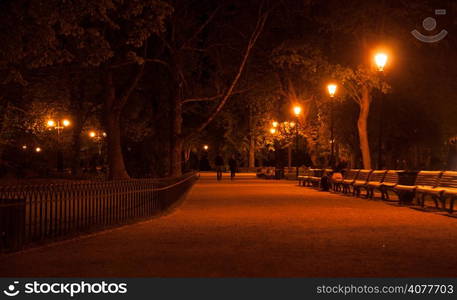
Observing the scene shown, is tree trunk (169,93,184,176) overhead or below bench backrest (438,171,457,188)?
overhead

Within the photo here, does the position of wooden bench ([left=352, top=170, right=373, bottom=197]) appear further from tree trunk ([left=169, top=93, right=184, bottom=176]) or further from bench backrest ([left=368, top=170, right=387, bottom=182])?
tree trunk ([left=169, top=93, right=184, bottom=176])

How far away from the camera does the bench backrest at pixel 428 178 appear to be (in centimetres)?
1794

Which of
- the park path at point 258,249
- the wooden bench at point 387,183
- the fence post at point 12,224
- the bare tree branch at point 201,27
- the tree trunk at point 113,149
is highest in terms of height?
the bare tree branch at point 201,27

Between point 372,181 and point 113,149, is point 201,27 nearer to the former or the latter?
point 113,149

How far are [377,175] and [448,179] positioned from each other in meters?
6.42

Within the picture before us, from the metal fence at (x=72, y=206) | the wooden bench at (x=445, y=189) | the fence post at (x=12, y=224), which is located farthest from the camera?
the wooden bench at (x=445, y=189)

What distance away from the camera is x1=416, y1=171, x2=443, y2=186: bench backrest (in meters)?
17.9

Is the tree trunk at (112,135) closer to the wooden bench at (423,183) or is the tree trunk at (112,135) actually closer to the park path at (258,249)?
the park path at (258,249)

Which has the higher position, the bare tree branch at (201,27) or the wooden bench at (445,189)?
the bare tree branch at (201,27)

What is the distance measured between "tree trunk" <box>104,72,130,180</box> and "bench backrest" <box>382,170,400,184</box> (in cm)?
1232

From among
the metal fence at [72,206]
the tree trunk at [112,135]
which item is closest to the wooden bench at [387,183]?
the metal fence at [72,206]

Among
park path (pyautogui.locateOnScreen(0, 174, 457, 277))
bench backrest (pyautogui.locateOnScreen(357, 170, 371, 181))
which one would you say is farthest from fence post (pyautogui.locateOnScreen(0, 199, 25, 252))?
bench backrest (pyautogui.locateOnScreen(357, 170, 371, 181))

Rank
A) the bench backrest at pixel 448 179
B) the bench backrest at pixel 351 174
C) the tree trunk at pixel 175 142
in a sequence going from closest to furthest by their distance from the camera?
1. the bench backrest at pixel 448 179
2. the bench backrest at pixel 351 174
3. the tree trunk at pixel 175 142

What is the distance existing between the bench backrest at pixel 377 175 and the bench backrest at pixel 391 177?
331mm
